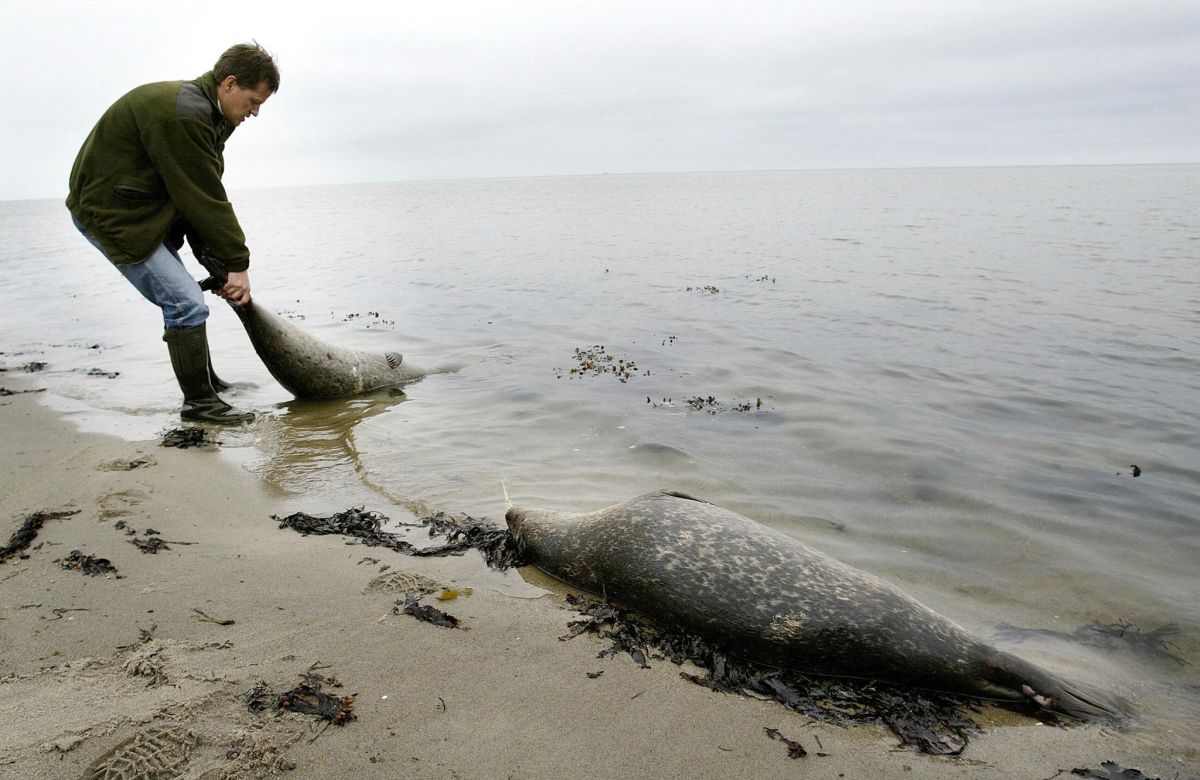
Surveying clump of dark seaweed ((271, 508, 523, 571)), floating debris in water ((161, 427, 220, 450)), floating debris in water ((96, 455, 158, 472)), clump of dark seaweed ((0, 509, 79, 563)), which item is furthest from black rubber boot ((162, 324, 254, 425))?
clump of dark seaweed ((271, 508, 523, 571))

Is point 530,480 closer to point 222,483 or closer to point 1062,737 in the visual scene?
point 222,483

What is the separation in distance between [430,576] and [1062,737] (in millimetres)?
2827

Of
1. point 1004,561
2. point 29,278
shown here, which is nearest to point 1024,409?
point 1004,561

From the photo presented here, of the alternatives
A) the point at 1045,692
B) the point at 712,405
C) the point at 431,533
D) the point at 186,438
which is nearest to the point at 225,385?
the point at 186,438

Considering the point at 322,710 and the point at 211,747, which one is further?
the point at 322,710

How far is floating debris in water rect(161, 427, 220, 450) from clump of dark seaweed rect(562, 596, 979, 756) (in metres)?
3.71

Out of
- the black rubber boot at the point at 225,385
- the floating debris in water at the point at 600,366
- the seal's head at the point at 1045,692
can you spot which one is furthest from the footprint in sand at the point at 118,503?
the floating debris in water at the point at 600,366

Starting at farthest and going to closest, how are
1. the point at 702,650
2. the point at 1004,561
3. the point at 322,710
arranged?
the point at 1004,561, the point at 702,650, the point at 322,710

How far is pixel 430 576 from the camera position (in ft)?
12.8

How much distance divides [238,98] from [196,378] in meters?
2.34

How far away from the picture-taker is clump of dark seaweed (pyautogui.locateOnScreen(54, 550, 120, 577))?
353 centimetres

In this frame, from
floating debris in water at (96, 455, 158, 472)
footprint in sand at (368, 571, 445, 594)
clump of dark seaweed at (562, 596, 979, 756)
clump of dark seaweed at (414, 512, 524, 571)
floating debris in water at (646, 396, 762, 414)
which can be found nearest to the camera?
clump of dark seaweed at (562, 596, 979, 756)

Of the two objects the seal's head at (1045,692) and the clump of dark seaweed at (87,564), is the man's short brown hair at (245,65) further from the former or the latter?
the seal's head at (1045,692)

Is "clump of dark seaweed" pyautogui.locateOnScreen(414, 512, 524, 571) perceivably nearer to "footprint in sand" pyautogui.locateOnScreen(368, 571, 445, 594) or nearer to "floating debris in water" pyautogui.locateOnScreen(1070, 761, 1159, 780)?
"footprint in sand" pyautogui.locateOnScreen(368, 571, 445, 594)
